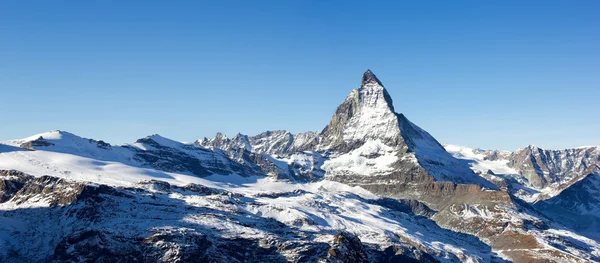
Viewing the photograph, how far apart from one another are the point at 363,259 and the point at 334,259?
150 inches

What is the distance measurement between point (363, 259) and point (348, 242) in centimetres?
228

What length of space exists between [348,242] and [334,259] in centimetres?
302

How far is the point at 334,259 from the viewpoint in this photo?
64.0 meters

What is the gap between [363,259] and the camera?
217ft

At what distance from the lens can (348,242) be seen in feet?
217
